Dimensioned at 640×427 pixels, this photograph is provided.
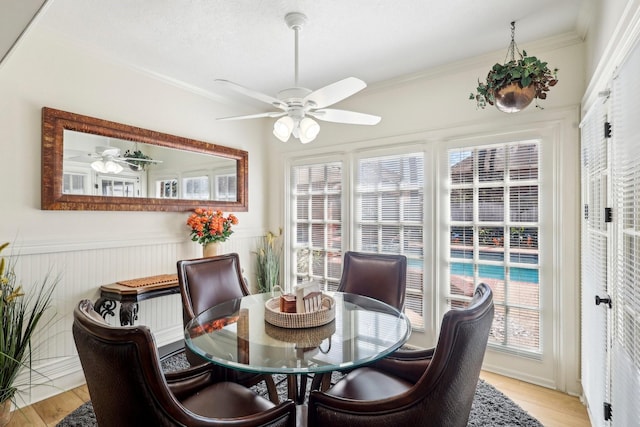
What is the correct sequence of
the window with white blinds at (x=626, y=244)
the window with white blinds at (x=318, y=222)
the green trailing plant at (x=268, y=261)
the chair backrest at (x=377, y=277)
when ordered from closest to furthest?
the window with white blinds at (x=626, y=244) < the chair backrest at (x=377, y=277) < the window with white blinds at (x=318, y=222) < the green trailing plant at (x=268, y=261)

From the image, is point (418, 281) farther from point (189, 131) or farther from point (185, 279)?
point (189, 131)

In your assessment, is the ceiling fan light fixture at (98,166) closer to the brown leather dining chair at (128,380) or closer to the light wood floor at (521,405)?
the light wood floor at (521,405)

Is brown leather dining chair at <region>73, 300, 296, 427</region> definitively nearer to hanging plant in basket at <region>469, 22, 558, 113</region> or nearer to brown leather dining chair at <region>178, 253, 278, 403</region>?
brown leather dining chair at <region>178, 253, 278, 403</region>

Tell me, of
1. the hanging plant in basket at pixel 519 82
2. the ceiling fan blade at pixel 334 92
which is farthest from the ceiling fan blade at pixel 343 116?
the hanging plant in basket at pixel 519 82

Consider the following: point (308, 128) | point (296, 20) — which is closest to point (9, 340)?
point (308, 128)

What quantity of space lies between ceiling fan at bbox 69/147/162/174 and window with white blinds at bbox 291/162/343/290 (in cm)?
170

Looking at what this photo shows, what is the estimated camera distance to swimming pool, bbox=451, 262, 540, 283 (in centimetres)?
257

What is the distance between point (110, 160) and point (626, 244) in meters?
3.40

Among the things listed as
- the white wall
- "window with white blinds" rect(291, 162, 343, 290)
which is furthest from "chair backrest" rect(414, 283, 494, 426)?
the white wall

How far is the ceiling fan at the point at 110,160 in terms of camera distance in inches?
104

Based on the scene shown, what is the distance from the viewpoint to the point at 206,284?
2297mm

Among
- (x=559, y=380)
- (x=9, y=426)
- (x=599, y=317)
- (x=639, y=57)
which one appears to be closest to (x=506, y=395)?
(x=559, y=380)

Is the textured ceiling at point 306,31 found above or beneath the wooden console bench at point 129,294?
above

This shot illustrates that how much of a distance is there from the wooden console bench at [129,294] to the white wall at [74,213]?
0.12m
